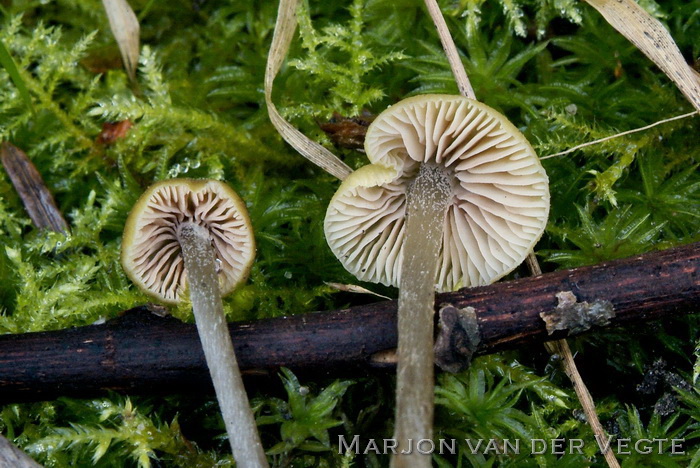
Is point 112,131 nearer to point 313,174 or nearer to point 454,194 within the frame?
point 313,174

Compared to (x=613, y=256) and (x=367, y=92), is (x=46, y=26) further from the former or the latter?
(x=613, y=256)

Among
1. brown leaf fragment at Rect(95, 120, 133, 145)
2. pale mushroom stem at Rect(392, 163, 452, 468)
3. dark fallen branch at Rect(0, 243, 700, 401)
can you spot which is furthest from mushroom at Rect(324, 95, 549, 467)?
brown leaf fragment at Rect(95, 120, 133, 145)

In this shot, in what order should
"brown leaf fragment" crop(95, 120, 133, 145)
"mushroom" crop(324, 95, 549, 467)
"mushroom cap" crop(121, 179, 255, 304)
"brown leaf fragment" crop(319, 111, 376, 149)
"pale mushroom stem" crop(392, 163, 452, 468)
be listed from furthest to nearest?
"brown leaf fragment" crop(95, 120, 133, 145)
"brown leaf fragment" crop(319, 111, 376, 149)
"mushroom cap" crop(121, 179, 255, 304)
"mushroom" crop(324, 95, 549, 467)
"pale mushroom stem" crop(392, 163, 452, 468)

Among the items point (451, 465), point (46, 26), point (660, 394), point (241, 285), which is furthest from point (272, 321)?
point (46, 26)

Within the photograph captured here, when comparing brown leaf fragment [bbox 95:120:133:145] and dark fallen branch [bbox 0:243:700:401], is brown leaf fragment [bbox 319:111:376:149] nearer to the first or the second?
dark fallen branch [bbox 0:243:700:401]

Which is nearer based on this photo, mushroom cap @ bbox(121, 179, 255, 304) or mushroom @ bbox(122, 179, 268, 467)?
mushroom @ bbox(122, 179, 268, 467)

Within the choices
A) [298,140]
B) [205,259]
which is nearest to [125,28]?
[298,140]

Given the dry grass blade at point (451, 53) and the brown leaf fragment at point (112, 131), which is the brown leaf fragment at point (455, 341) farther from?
the brown leaf fragment at point (112, 131)

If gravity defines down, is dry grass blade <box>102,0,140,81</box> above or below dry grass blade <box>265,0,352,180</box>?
above
